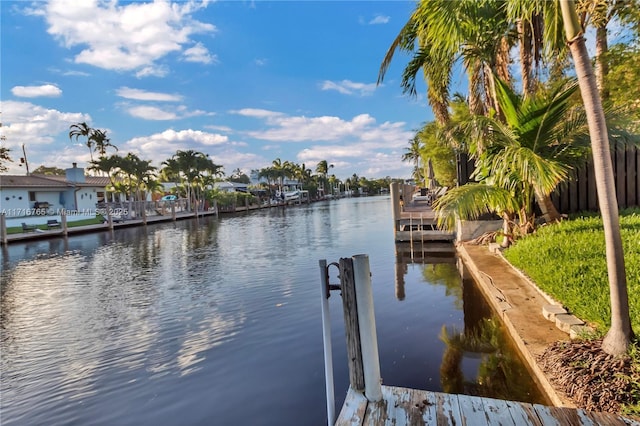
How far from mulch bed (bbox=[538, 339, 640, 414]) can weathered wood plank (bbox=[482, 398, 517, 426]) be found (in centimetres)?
79

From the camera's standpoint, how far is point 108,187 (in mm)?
39906

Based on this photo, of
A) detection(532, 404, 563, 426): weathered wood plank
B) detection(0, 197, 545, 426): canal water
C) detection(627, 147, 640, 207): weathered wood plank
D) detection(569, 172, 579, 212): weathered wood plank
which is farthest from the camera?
detection(569, 172, 579, 212): weathered wood plank

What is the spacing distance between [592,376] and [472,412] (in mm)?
1253

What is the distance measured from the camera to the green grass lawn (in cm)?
404

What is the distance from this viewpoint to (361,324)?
2617 millimetres

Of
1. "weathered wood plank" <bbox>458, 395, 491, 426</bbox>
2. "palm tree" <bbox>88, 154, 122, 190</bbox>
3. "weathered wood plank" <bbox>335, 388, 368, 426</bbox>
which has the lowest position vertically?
"weathered wood plank" <bbox>458, 395, 491, 426</bbox>

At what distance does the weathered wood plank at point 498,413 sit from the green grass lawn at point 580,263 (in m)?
1.70

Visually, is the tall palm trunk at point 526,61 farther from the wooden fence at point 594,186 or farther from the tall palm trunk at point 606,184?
the tall palm trunk at point 606,184

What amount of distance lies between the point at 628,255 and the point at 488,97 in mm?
6431

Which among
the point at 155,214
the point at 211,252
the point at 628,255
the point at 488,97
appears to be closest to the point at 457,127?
the point at 488,97

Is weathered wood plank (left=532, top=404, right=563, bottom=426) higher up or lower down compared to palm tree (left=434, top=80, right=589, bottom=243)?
lower down

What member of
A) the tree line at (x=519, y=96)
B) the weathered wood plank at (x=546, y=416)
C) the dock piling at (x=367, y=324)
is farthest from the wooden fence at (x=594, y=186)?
the dock piling at (x=367, y=324)

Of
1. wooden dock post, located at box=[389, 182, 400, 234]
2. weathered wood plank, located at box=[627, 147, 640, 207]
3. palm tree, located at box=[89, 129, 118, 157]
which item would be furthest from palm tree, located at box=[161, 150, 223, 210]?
weathered wood plank, located at box=[627, 147, 640, 207]

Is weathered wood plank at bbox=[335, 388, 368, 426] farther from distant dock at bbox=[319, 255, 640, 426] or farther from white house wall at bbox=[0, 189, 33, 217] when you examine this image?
white house wall at bbox=[0, 189, 33, 217]
